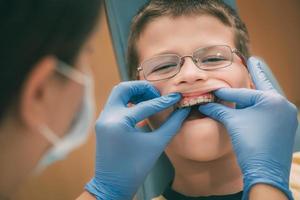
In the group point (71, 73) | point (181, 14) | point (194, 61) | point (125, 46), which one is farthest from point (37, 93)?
point (125, 46)

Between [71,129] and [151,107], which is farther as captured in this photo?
[151,107]

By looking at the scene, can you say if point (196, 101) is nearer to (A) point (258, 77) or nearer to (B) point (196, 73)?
(B) point (196, 73)

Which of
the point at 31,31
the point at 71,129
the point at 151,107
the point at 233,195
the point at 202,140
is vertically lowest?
the point at 233,195

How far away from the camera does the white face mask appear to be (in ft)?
1.80

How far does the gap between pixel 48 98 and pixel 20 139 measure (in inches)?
2.7

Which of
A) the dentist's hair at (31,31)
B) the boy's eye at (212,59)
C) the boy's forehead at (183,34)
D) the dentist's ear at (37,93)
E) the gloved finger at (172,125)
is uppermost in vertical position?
the dentist's hair at (31,31)

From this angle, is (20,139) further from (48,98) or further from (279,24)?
(279,24)

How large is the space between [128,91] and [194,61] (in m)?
0.22

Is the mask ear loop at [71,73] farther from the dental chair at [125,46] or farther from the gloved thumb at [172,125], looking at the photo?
the dental chair at [125,46]

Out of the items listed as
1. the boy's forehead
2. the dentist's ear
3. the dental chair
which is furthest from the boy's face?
the dentist's ear

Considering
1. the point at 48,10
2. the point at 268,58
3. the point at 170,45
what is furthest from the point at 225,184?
the point at 268,58

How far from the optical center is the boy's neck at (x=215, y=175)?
1.15 meters

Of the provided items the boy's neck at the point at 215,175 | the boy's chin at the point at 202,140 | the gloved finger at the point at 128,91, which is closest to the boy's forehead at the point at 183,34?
the gloved finger at the point at 128,91

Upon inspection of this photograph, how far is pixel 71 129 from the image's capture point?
24.3 inches
